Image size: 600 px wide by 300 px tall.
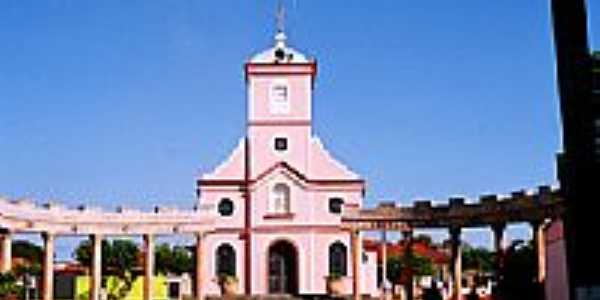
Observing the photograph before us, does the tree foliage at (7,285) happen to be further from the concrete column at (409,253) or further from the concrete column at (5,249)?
the concrete column at (409,253)

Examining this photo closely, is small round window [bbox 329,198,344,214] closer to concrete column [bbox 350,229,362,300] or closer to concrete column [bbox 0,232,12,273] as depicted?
concrete column [bbox 350,229,362,300]

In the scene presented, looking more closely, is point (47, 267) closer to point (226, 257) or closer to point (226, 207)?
point (226, 257)

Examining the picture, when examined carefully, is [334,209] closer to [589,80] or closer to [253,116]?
[253,116]

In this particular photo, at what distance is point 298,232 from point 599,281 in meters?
37.7

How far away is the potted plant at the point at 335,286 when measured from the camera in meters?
45.4

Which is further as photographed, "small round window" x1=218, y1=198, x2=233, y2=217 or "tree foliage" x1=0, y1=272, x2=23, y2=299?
"small round window" x1=218, y1=198, x2=233, y2=217

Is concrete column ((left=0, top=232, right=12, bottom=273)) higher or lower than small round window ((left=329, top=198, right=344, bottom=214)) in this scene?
lower

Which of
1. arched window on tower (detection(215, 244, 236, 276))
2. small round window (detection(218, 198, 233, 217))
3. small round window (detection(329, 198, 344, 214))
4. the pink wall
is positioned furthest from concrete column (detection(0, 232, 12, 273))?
the pink wall

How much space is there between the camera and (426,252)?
88188mm

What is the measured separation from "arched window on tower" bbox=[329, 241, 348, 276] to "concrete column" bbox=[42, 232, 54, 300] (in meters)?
13.6

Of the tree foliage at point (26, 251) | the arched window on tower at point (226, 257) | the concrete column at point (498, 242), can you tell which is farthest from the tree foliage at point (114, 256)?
the concrete column at point (498, 242)

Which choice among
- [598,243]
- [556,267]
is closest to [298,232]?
[556,267]

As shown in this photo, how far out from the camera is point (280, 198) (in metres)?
48.3

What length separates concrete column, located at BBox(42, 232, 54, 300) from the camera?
138 feet
